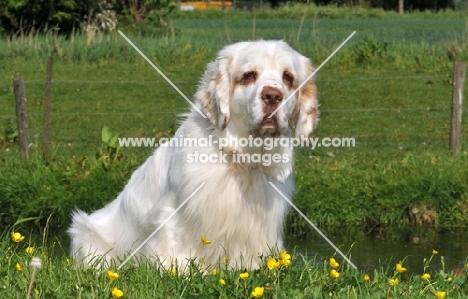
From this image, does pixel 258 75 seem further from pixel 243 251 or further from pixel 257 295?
pixel 257 295

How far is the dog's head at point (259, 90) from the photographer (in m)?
5.42

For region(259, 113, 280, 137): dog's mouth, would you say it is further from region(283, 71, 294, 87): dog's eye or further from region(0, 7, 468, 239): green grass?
region(0, 7, 468, 239): green grass

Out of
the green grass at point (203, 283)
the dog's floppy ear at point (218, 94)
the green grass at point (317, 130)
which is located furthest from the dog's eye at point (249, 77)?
the green grass at point (317, 130)

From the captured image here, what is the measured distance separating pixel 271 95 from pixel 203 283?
1.32m

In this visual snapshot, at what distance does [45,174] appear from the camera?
991 cm

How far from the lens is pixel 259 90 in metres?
5.38

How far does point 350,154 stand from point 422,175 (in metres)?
2.12

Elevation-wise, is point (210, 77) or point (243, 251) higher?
point (210, 77)

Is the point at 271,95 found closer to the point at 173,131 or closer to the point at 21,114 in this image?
the point at 21,114

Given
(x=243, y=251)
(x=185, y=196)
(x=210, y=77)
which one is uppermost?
(x=210, y=77)

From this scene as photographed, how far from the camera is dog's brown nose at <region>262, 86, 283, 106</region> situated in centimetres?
533

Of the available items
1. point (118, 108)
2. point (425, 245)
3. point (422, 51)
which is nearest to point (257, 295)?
point (425, 245)

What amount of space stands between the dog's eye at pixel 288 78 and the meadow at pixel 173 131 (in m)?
1.11

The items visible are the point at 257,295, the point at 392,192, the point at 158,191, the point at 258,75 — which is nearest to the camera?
the point at 257,295
